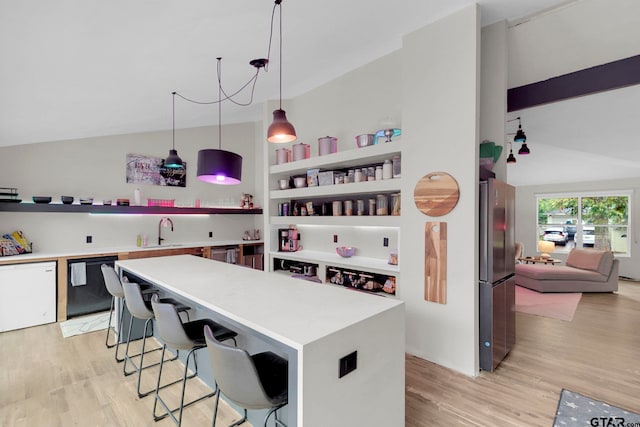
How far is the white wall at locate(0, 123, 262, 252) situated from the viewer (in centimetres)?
392

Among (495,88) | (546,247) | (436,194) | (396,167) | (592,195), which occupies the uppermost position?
(495,88)

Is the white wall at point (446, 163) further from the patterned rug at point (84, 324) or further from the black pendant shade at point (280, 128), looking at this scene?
the patterned rug at point (84, 324)

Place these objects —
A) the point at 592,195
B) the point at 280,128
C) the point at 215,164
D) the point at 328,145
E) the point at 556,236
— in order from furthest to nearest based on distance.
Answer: the point at 556,236 → the point at 592,195 → the point at 328,145 → the point at 215,164 → the point at 280,128

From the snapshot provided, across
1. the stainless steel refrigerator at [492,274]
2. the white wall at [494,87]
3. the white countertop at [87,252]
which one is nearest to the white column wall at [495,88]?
the white wall at [494,87]

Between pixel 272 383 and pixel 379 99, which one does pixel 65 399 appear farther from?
pixel 379 99

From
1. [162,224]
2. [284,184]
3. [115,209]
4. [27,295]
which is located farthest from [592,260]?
[27,295]

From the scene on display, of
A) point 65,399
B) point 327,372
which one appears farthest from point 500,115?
point 65,399

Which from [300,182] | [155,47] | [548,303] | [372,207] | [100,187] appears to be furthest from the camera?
[548,303]

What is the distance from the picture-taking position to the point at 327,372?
1.26 m

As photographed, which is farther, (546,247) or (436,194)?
(546,247)

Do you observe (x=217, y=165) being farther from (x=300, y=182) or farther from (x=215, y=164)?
(x=300, y=182)

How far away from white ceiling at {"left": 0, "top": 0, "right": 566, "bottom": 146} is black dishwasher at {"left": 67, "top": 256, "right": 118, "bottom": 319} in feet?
5.47

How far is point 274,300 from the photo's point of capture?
176 centimetres

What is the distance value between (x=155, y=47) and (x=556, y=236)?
9120 mm
